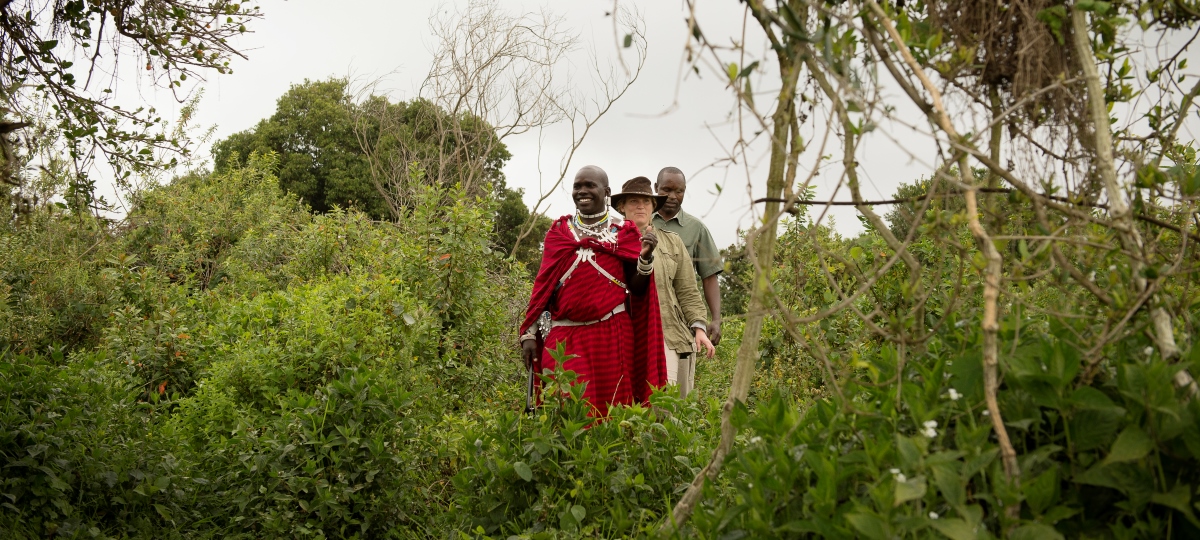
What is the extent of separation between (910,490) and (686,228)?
4.80 meters

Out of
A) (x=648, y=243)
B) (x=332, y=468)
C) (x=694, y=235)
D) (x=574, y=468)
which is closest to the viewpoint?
(x=574, y=468)

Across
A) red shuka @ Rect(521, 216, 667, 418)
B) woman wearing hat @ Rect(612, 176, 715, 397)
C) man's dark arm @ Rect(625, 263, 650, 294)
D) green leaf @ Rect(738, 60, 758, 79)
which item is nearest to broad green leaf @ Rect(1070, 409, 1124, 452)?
green leaf @ Rect(738, 60, 758, 79)

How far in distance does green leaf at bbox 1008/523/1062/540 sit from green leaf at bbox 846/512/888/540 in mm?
259

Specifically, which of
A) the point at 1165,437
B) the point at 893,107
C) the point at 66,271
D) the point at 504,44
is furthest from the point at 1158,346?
the point at 504,44

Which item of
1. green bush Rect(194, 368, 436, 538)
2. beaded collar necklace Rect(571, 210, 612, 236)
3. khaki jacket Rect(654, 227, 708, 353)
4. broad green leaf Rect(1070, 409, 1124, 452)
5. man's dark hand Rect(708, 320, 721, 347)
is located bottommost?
green bush Rect(194, 368, 436, 538)

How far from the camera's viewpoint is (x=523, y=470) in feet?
12.9

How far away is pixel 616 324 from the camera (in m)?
5.92

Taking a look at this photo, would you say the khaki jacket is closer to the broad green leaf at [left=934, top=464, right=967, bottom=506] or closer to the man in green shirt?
the man in green shirt

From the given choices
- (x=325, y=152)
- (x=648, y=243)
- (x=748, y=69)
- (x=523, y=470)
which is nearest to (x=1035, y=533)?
(x=748, y=69)

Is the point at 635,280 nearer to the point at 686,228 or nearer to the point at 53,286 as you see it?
the point at 686,228

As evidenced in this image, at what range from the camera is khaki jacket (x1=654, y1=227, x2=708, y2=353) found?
21.1ft

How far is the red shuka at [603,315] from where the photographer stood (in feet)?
19.1

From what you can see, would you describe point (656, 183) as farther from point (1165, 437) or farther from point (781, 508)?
point (1165, 437)

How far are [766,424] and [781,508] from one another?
27 centimetres
